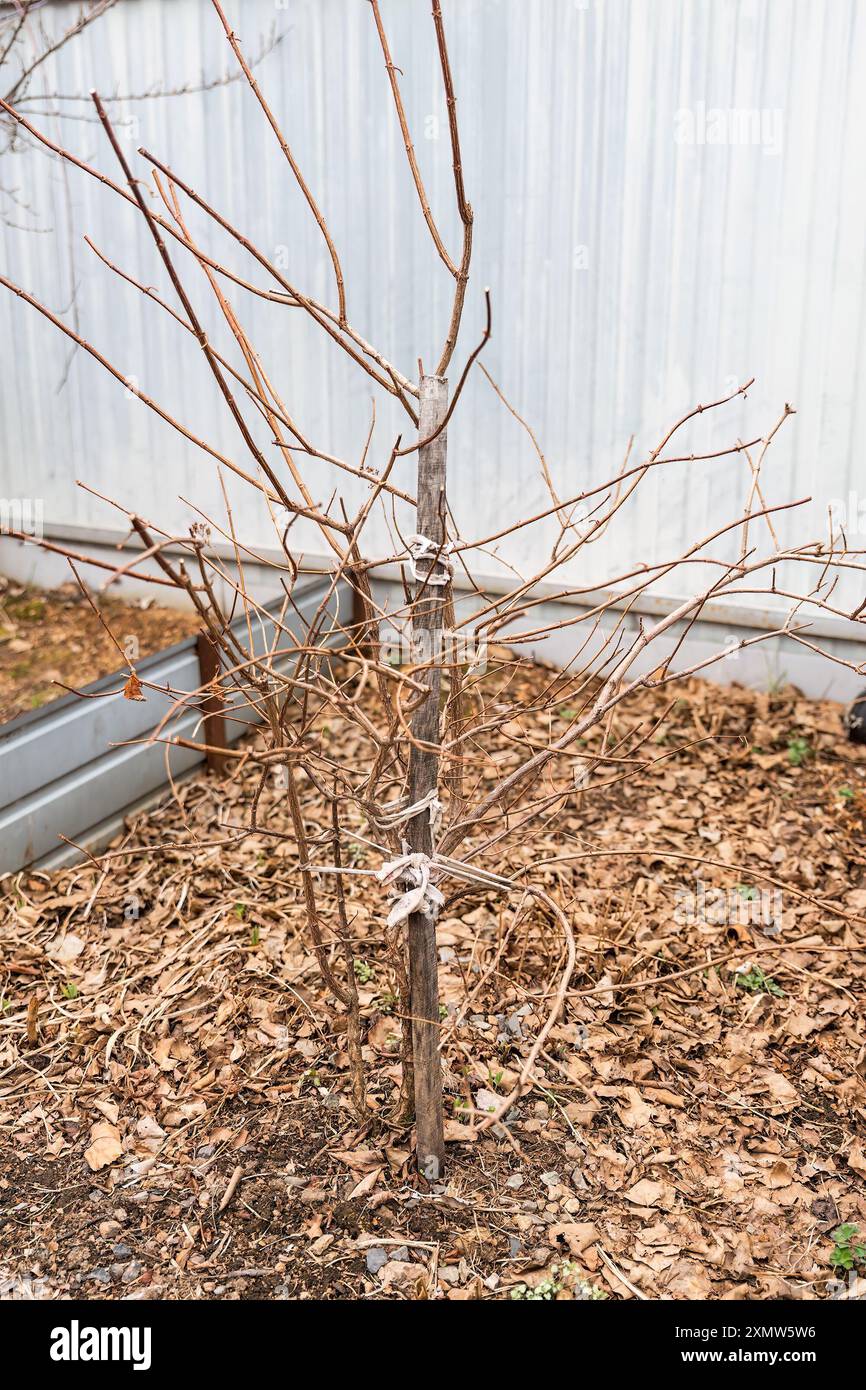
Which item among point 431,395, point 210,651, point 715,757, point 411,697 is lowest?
point 715,757

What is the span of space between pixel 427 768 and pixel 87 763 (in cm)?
237

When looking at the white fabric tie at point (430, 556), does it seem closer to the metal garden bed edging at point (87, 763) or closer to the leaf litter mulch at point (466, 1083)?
the leaf litter mulch at point (466, 1083)

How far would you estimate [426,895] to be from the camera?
2.59 meters

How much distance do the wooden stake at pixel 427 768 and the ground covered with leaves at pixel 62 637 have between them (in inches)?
132

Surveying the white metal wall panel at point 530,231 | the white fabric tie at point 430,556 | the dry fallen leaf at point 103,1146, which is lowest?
the dry fallen leaf at point 103,1146

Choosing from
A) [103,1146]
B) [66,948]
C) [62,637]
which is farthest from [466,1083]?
[62,637]

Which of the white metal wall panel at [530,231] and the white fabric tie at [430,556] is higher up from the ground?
the white metal wall panel at [530,231]

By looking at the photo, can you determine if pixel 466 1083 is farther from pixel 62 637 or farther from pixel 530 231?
pixel 62 637

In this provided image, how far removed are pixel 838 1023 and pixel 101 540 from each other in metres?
5.05

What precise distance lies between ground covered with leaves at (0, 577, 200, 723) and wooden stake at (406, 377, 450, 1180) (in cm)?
335

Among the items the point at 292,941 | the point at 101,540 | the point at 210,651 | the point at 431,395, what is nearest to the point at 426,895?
the point at 431,395

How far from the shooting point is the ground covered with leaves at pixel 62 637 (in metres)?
5.91

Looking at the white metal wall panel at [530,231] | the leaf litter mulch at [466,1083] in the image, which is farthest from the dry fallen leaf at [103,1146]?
the white metal wall panel at [530,231]
